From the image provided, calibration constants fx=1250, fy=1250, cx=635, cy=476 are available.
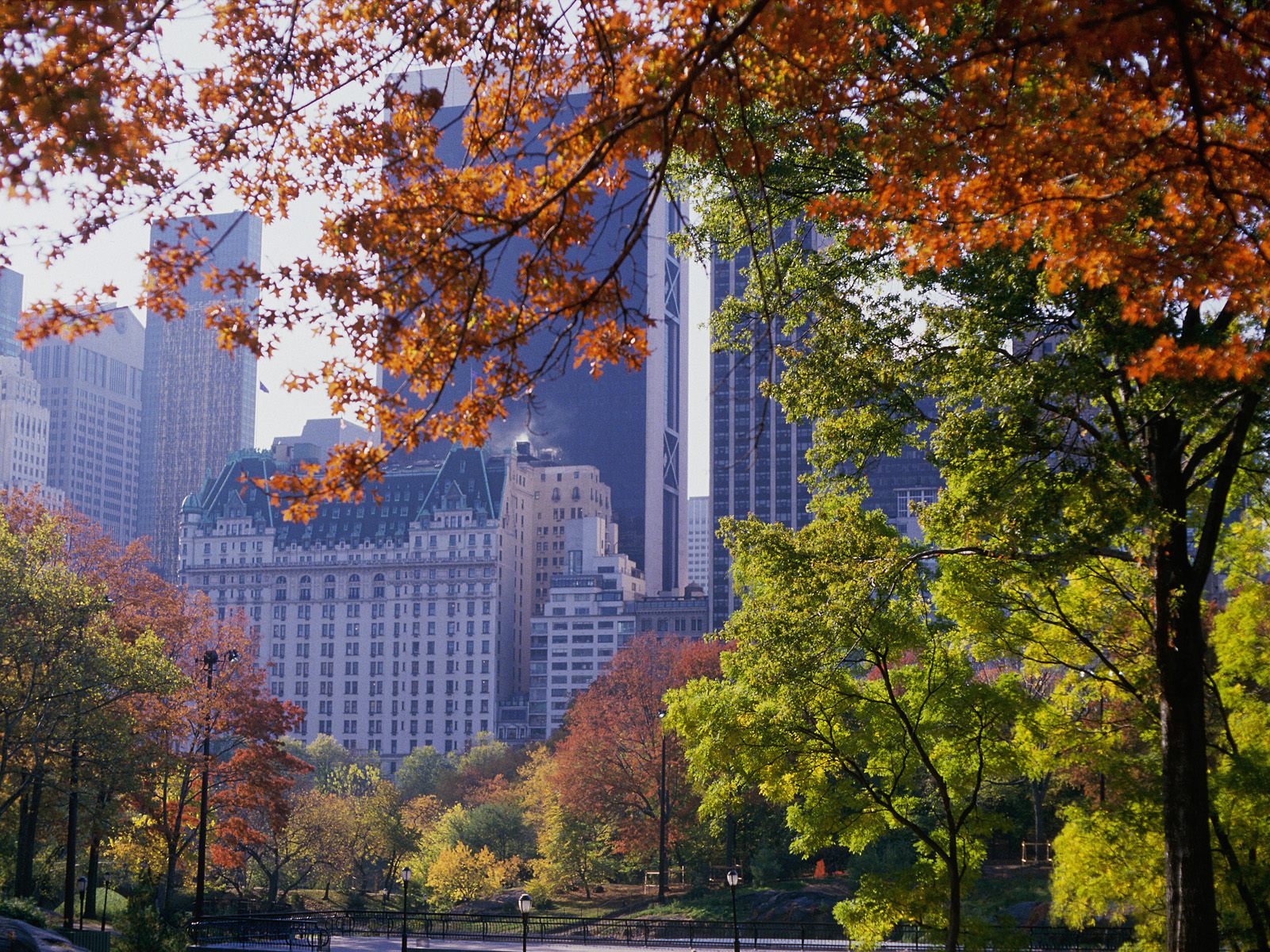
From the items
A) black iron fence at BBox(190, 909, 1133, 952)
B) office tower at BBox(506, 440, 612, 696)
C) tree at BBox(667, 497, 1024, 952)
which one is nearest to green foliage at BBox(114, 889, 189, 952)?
black iron fence at BBox(190, 909, 1133, 952)

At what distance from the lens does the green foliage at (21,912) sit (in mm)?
24034

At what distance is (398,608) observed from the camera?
5281 inches

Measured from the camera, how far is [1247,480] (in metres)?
16.1

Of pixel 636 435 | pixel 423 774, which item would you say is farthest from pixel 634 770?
pixel 636 435

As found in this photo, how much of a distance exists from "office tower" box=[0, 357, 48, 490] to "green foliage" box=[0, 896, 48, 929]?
172586 millimetres

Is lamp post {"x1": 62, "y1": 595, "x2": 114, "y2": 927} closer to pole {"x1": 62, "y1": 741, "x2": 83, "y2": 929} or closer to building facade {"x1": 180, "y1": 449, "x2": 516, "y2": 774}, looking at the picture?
pole {"x1": 62, "y1": 741, "x2": 83, "y2": 929}

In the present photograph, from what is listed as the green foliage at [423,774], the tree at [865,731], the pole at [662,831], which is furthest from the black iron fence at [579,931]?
the green foliage at [423,774]

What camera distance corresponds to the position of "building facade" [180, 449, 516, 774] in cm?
13112

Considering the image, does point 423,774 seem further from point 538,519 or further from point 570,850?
point 538,519

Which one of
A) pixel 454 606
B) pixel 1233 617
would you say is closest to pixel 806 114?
pixel 1233 617

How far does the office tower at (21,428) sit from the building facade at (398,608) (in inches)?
2647

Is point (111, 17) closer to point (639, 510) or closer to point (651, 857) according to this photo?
point (651, 857)

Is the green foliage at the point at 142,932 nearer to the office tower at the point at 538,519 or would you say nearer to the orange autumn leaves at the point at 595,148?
the orange autumn leaves at the point at 595,148

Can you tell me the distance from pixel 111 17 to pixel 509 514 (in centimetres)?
13250
